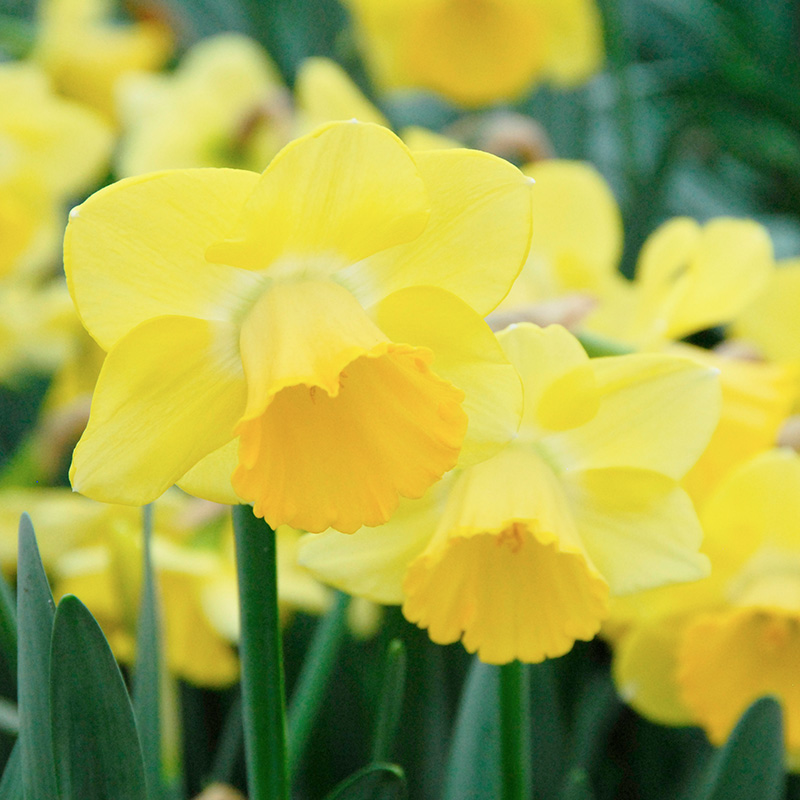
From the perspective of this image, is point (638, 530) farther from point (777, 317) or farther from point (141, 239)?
point (777, 317)

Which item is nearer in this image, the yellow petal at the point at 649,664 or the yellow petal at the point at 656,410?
the yellow petal at the point at 656,410

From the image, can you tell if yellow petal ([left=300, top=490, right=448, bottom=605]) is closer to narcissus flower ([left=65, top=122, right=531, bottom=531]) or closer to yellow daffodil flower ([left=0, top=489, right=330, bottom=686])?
narcissus flower ([left=65, top=122, right=531, bottom=531])

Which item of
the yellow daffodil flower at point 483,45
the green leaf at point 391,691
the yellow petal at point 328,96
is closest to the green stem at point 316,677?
the green leaf at point 391,691

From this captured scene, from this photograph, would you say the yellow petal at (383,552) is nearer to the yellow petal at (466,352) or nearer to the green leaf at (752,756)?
the yellow petal at (466,352)

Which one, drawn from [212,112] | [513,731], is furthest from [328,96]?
[513,731]

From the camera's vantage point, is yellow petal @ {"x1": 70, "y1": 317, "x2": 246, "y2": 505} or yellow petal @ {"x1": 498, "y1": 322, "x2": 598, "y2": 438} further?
yellow petal @ {"x1": 498, "y1": 322, "x2": 598, "y2": 438}

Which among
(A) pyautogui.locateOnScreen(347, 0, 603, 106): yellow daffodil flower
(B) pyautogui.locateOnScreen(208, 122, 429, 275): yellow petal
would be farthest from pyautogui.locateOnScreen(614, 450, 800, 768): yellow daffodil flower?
(A) pyautogui.locateOnScreen(347, 0, 603, 106): yellow daffodil flower
